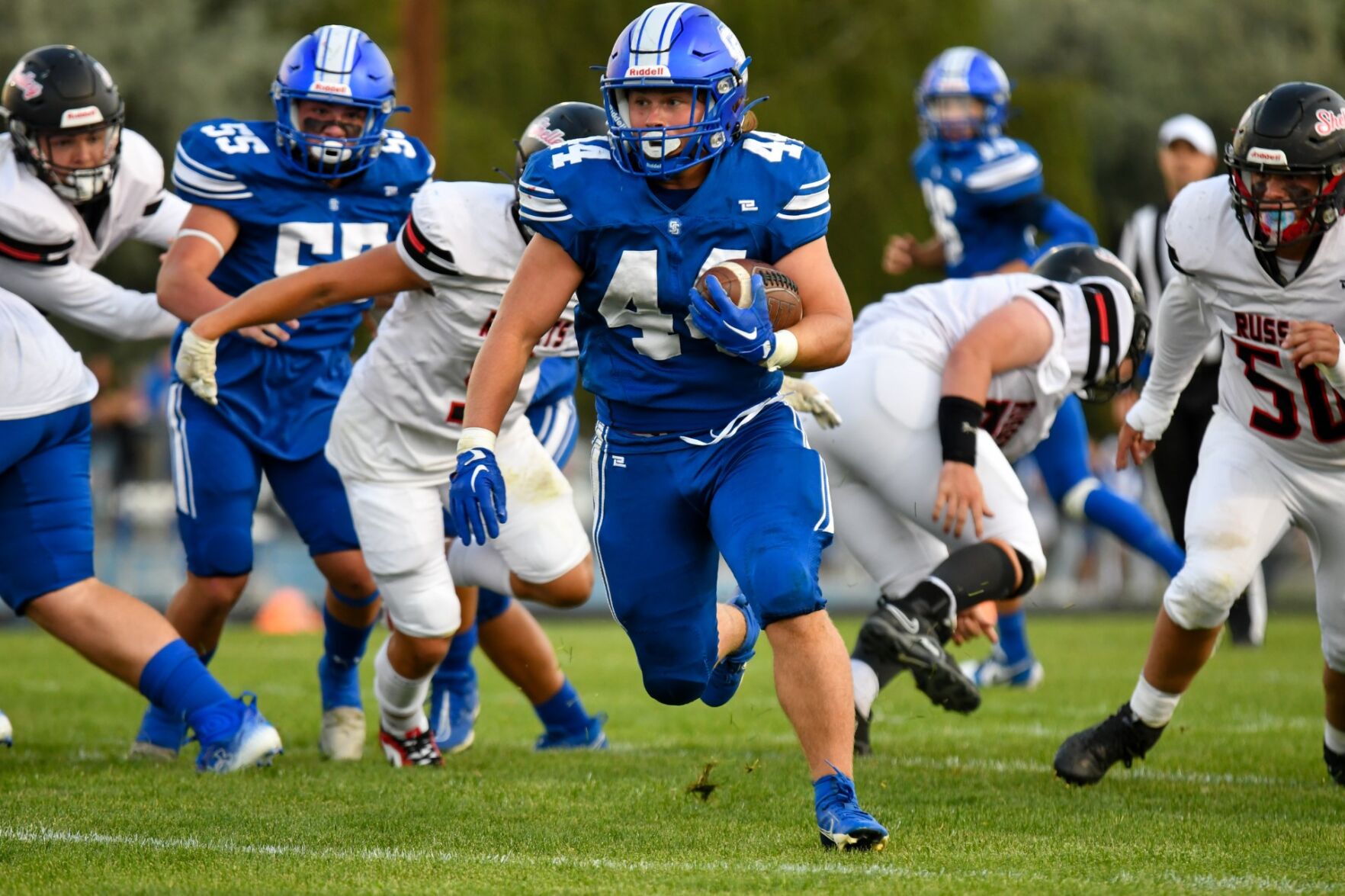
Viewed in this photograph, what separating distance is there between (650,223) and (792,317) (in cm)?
37

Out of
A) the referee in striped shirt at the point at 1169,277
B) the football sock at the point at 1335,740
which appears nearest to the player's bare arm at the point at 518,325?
the football sock at the point at 1335,740

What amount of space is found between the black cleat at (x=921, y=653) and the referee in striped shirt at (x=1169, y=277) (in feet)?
11.9

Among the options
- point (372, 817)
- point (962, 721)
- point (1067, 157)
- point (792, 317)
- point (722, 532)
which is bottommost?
point (1067, 157)

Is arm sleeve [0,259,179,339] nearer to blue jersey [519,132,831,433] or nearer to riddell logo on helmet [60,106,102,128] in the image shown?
riddell logo on helmet [60,106,102,128]

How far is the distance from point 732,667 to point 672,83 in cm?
144

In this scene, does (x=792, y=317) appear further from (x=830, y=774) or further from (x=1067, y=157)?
(x=1067, y=157)

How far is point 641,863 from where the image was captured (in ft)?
11.3

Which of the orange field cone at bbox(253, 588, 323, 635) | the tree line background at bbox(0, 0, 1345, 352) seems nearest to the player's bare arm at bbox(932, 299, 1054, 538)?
the orange field cone at bbox(253, 588, 323, 635)

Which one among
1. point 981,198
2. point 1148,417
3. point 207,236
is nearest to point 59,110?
point 207,236

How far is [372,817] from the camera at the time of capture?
4043 mm

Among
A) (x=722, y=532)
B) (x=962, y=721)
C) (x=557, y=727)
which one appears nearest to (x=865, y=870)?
(x=722, y=532)

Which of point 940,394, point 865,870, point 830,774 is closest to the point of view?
point 865,870

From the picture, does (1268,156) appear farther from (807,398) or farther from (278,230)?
(278,230)

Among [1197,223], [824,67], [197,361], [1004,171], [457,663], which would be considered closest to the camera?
[1197,223]
